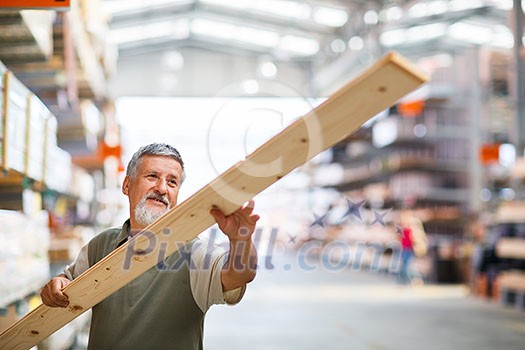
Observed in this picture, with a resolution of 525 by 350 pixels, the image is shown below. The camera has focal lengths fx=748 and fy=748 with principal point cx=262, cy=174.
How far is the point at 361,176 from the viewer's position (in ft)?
71.3

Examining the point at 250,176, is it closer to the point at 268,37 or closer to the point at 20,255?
the point at 20,255

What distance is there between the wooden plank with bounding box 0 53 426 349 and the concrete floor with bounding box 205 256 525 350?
15.3ft

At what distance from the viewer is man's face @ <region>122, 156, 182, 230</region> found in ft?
6.75

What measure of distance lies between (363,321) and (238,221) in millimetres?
7129

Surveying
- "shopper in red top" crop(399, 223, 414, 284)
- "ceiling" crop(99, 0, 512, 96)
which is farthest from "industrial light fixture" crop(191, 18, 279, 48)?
"shopper in red top" crop(399, 223, 414, 284)

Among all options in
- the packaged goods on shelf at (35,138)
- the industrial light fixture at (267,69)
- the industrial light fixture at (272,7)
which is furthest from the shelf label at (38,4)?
the industrial light fixture at (267,69)

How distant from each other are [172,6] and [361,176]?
310 inches

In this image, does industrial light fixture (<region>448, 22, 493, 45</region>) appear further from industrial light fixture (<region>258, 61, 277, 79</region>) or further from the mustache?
the mustache

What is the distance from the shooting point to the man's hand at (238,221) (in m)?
1.74

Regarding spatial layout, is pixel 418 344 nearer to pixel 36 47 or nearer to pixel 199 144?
pixel 36 47

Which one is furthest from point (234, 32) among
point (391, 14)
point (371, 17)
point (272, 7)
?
point (371, 17)

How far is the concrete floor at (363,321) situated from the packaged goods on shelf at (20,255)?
2497 millimetres

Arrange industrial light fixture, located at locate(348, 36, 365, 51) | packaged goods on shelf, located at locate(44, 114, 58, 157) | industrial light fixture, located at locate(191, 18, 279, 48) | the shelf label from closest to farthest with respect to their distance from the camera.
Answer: the shelf label → packaged goods on shelf, located at locate(44, 114, 58, 157) → industrial light fixture, located at locate(348, 36, 365, 51) → industrial light fixture, located at locate(191, 18, 279, 48)

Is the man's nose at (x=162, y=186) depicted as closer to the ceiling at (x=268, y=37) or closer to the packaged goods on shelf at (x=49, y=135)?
the packaged goods on shelf at (x=49, y=135)
